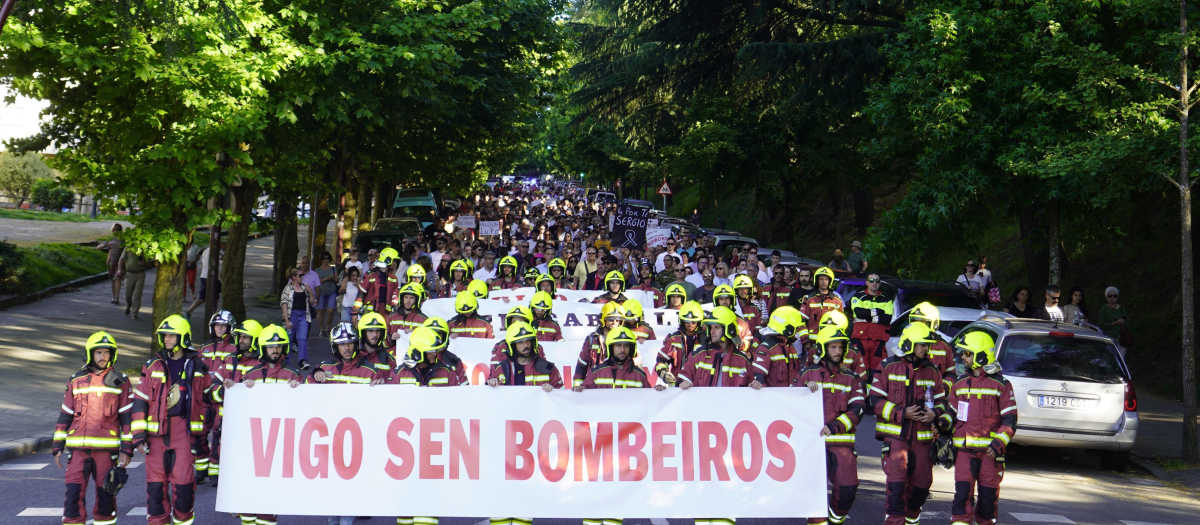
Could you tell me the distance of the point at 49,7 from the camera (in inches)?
509

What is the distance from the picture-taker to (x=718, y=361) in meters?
8.56

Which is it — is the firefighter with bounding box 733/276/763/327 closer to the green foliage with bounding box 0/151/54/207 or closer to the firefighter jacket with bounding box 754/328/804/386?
the firefighter jacket with bounding box 754/328/804/386

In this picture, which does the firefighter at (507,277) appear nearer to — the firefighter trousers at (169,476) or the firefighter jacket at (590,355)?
the firefighter jacket at (590,355)

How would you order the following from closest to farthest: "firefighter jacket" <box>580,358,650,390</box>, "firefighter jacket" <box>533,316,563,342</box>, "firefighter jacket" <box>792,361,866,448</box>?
"firefighter jacket" <box>792,361,866,448</box>, "firefighter jacket" <box>580,358,650,390</box>, "firefighter jacket" <box>533,316,563,342</box>

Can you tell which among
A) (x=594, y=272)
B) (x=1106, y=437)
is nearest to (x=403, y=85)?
(x=594, y=272)

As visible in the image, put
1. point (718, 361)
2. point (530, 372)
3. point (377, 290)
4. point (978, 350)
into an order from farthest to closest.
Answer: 1. point (377, 290)
2. point (718, 361)
3. point (530, 372)
4. point (978, 350)

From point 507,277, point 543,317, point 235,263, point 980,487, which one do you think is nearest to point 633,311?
point 543,317

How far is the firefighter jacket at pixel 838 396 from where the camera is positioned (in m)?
7.71

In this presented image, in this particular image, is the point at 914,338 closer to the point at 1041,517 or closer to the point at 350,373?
the point at 1041,517

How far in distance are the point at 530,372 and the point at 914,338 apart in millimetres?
2880

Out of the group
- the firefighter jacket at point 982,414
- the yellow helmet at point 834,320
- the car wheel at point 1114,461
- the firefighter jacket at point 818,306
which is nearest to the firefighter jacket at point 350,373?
the yellow helmet at point 834,320

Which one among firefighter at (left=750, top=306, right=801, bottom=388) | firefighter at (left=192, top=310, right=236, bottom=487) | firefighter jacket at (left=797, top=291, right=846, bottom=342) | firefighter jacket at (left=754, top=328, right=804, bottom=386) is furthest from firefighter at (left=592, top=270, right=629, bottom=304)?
firefighter at (left=192, top=310, right=236, bottom=487)

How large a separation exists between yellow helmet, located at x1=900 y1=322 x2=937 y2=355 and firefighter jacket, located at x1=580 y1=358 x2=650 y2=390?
1.93 m

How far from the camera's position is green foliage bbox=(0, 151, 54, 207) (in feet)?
165
